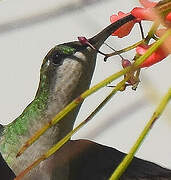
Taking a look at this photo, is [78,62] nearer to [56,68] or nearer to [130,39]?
[56,68]

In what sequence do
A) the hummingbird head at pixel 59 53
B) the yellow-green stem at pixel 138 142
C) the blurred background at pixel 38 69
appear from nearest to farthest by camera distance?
1. the yellow-green stem at pixel 138 142
2. the blurred background at pixel 38 69
3. the hummingbird head at pixel 59 53

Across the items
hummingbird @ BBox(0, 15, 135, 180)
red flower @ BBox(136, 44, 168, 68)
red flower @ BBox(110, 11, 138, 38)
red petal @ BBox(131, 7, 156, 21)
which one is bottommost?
hummingbird @ BBox(0, 15, 135, 180)

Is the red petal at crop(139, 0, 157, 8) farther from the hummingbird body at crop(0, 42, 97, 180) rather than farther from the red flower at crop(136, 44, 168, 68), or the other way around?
the hummingbird body at crop(0, 42, 97, 180)

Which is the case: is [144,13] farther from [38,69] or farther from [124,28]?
[38,69]

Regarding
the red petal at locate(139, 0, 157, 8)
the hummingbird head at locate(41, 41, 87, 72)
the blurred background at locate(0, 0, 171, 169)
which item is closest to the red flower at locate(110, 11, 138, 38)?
the red petal at locate(139, 0, 157, 8)

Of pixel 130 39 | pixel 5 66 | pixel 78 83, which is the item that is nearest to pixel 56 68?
pixel 78 83

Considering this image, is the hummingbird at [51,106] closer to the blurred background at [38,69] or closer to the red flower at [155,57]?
the blurred background at [38,69]

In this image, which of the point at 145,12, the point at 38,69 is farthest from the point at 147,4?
the point at 38,69

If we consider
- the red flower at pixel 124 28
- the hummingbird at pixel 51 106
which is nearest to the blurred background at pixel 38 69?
the hummingbird at pixel 51 106

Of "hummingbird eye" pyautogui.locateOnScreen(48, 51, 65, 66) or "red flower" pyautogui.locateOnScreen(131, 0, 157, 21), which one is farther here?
"hummingbird eye" pyautogui.locateOnScreen(48, 51, 65, 66)
